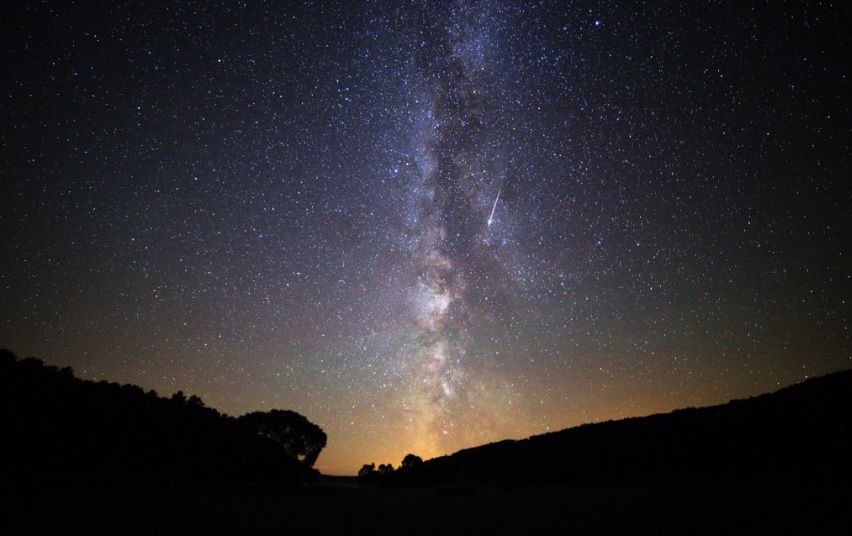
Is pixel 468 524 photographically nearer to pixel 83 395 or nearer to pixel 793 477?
pixel 793 477

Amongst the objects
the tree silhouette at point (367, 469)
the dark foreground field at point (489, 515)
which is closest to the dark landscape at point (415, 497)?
the dark foreground field at point (489, 515)

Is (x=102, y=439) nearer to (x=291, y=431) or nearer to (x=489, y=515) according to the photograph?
(x=489, y=515)

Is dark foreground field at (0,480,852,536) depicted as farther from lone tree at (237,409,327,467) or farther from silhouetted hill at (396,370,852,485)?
lone tree at (237,409,327,467)

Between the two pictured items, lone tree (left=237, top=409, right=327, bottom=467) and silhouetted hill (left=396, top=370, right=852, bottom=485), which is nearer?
silhouetted hill (left=396, top=370, right=852, bottom=485)

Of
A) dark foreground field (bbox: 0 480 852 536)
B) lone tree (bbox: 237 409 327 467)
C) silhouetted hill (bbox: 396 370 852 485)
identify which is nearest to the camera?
dark foreground field (bbox: 0 480 852 536)

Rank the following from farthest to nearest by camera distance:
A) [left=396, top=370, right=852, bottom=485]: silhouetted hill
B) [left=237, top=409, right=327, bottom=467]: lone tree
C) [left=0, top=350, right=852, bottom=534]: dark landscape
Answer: [left=237, top=409, right=327, bottom=467]: lone tree < [left=396, top=370, right=852, bottom=485]: silhouetted hill < [left=0, top=350, right=852, bottom=534]: dark landscape

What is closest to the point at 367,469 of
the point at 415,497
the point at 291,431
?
the point at 291,431

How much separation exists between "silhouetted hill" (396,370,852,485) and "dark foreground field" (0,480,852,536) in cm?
431

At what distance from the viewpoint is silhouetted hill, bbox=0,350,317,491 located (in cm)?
1692

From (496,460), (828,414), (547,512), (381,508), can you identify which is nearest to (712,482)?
(828,414)

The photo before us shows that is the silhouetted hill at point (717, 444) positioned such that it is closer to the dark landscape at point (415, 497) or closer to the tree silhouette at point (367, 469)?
the dark landscape at point (415, 497)

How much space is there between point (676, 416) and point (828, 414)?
9.53 meters

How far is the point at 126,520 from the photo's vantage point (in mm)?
11562

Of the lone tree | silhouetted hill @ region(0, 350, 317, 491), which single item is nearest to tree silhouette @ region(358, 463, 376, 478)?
the lone tree
